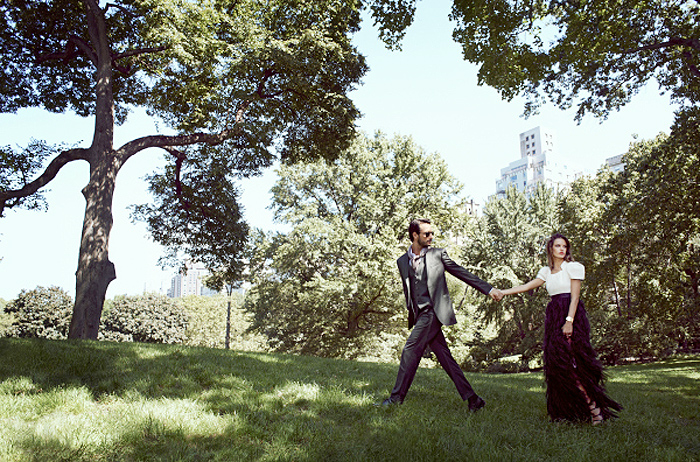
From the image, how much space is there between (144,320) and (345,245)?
3821 cm

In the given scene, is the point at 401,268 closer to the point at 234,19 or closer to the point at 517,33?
the point at 517,33

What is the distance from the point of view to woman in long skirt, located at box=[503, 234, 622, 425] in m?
4.88

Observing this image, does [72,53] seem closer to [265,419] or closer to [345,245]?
[345,245]

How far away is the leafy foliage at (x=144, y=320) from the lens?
2025 inches

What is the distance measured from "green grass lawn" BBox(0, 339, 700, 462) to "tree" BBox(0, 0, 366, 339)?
7.47 m

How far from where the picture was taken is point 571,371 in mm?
4910

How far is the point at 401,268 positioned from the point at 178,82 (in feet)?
42.0

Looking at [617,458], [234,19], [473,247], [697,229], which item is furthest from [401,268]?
[473,247]

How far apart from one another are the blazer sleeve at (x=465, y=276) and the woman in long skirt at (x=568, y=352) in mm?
266

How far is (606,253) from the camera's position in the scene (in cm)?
1842

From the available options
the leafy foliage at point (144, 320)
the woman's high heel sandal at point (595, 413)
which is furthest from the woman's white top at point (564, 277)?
the leafy foliage at point (144, 320)

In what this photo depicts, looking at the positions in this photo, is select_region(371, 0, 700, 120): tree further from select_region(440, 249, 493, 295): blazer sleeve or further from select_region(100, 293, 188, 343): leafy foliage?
select_region(100, 293, 188, 343): leafy foliage

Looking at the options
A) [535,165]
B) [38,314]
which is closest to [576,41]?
[38,314]

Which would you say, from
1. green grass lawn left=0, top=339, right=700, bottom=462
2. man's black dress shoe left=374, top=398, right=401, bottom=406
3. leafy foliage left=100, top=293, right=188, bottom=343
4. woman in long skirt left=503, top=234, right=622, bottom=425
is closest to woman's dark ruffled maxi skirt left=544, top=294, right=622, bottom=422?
woman in long skirt left=503, top=234, right=622, bottom=425
